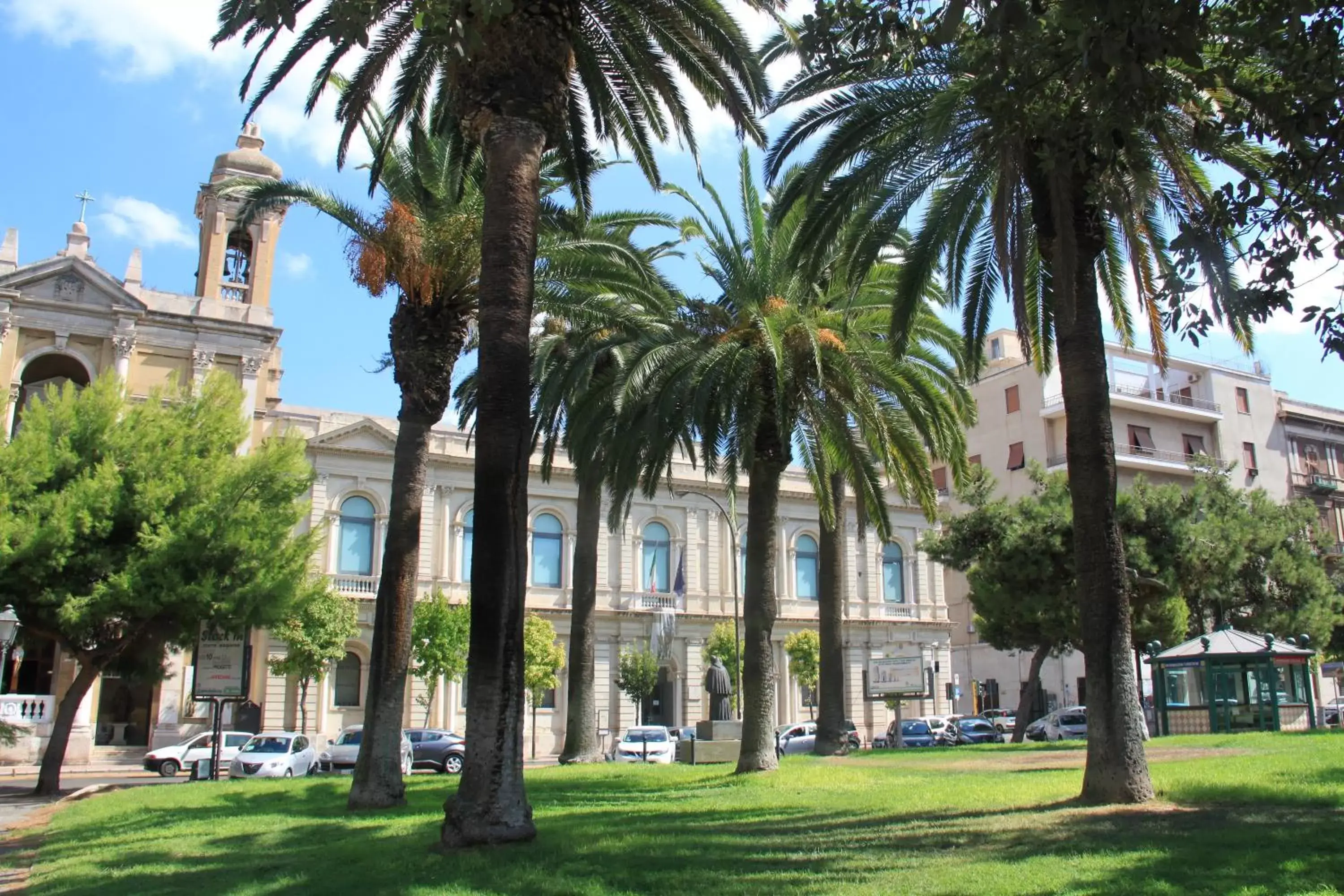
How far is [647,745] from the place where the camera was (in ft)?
121

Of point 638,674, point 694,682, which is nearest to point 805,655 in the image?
point 694,682

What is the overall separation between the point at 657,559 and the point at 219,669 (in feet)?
99.5

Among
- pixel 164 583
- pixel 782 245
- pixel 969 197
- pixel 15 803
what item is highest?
pixel 782 245

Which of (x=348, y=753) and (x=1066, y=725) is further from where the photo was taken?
(x=1066, y=725)

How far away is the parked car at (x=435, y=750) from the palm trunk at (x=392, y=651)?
16875mm

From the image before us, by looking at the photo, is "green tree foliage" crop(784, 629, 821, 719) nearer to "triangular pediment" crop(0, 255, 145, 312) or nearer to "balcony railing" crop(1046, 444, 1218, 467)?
"balcony railing" crop(1046, 444, 1218, 467)

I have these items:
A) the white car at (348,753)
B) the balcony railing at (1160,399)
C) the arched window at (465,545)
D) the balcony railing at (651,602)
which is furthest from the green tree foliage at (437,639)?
the balcony railing at (1160,399)

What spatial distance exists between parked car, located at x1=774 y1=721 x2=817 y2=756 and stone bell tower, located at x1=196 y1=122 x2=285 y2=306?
1062 inches

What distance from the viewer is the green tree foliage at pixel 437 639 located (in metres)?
42.9

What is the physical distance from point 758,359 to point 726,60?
5979 millimetres

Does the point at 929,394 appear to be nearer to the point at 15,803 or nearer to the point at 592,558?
the point at 592,558

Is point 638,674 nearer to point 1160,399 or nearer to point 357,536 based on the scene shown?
point 357,536

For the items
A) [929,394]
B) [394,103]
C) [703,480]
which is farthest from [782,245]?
[703,480]

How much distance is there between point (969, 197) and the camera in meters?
15.6
